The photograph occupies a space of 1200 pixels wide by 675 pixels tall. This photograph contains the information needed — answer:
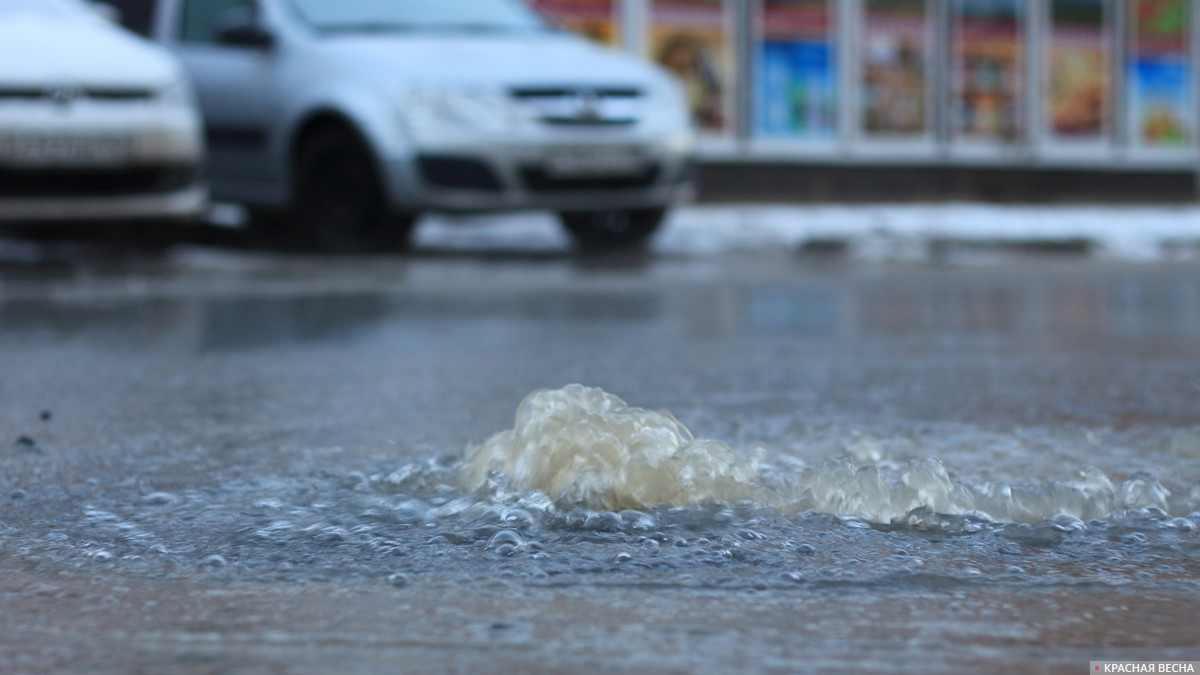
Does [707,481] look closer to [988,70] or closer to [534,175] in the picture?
[534,175]

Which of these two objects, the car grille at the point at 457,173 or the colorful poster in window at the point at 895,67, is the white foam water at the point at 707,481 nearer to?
the car grille at the point at 457,173

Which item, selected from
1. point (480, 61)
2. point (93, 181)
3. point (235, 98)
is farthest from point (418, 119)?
point (93, 181)

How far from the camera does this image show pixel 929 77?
20.8 metres

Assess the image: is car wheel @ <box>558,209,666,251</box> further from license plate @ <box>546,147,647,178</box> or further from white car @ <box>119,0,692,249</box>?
license plate @ <box>546,147,647,178</box>

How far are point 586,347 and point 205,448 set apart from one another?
245cm

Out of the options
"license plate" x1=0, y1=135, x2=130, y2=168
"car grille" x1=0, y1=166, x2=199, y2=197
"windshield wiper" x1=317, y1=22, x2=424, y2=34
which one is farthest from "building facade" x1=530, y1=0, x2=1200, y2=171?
"license plate" x1=0, y1=135, x2=130, y2=168

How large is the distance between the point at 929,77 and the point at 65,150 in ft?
41.2

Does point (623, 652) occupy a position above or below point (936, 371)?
above

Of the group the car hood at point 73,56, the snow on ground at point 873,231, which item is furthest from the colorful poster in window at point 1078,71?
the car hood at point 73,56

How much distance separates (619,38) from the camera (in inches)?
720

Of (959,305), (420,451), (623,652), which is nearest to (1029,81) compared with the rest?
(959,305)

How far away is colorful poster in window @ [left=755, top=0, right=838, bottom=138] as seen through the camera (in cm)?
1944

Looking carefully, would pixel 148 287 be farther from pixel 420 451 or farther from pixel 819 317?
pixel 420 451

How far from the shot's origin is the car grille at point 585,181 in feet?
36.4
